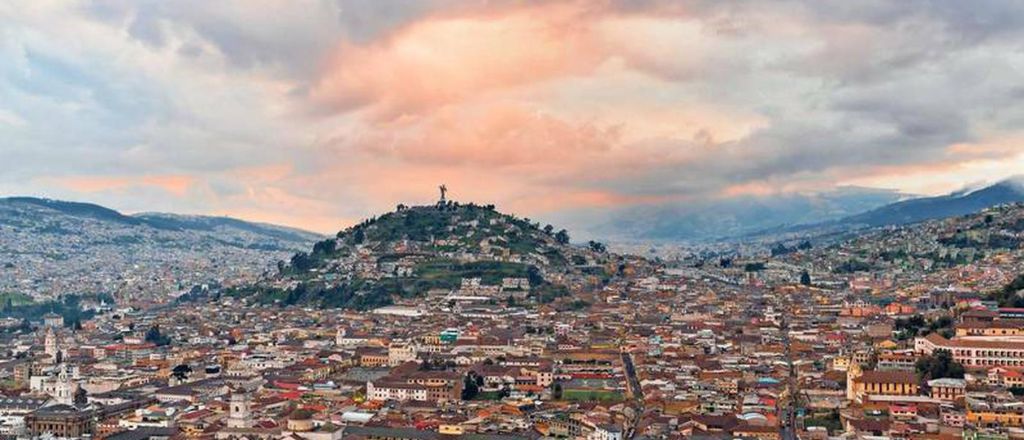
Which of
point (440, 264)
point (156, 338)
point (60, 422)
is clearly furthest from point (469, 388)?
point (440, 264)

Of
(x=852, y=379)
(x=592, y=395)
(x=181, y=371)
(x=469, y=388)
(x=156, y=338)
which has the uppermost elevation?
(x=156, y=338)

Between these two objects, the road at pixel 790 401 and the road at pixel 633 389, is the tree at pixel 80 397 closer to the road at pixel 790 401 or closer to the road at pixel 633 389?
the road at pixel 633 389

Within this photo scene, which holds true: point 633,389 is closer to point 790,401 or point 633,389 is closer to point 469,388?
point 469,388

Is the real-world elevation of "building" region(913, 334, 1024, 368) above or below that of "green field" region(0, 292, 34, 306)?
below

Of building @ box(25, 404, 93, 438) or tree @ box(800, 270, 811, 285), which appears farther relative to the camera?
tree @ box(800, 270, 811, 285)

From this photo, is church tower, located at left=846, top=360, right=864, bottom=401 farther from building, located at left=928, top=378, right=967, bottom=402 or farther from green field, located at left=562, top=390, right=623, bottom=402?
green field, located at left=562, top=390, right=623, bottom=402

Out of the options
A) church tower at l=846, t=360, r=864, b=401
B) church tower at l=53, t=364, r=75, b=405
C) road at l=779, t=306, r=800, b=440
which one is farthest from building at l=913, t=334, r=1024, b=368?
church tower at l=53, t=364, r=75, b=405

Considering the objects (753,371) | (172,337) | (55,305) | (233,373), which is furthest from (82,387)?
(55,305)

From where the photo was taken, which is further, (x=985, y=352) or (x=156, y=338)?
(x=156, y=338)
